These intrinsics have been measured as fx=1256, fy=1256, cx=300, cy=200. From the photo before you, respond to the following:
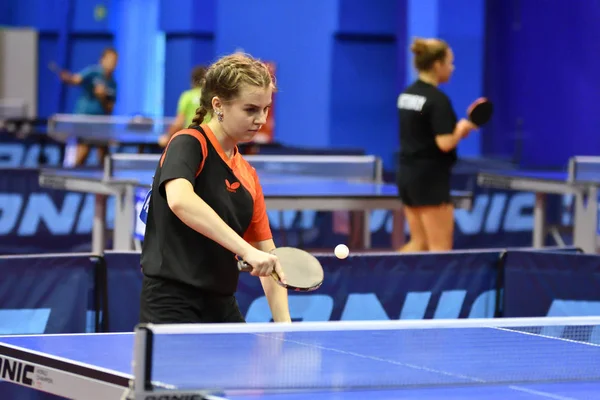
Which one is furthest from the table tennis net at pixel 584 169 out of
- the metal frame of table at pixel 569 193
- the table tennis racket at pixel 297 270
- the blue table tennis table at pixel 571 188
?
the table tennis racket at pixel 297 270

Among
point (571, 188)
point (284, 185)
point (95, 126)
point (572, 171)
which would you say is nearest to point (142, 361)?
point (284, 185)

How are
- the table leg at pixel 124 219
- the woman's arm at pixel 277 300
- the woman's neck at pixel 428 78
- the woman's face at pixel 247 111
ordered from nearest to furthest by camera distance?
the woman's face at pixel 247 111 → the woman's arm at pixel 277 300 → the woman's neck at pixel 428 78 → the table leg at pixel 124 219

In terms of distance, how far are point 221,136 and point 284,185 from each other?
4.37m

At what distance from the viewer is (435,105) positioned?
673 centimetres

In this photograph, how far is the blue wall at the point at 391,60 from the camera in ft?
40.0

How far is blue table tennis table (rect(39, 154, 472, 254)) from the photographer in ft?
23.0

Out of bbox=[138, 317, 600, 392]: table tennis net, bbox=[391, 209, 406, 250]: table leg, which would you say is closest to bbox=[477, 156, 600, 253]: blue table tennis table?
bbox=[391, 209, 406, 250]: table leg

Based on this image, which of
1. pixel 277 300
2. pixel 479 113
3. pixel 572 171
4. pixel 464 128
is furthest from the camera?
pixel 572 171

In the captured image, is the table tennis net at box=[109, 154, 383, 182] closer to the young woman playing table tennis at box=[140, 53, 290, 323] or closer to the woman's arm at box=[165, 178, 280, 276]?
the young woman playing table tennis at box=[140, 53, 290, 323]

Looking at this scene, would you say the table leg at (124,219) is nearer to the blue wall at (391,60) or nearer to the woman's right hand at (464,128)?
the woman's right hand at (464,128)

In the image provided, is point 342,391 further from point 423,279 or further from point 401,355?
point 423,279

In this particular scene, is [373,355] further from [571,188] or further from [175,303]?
[571,188]

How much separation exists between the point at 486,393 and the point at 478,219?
7003mm

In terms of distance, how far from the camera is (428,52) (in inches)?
268
